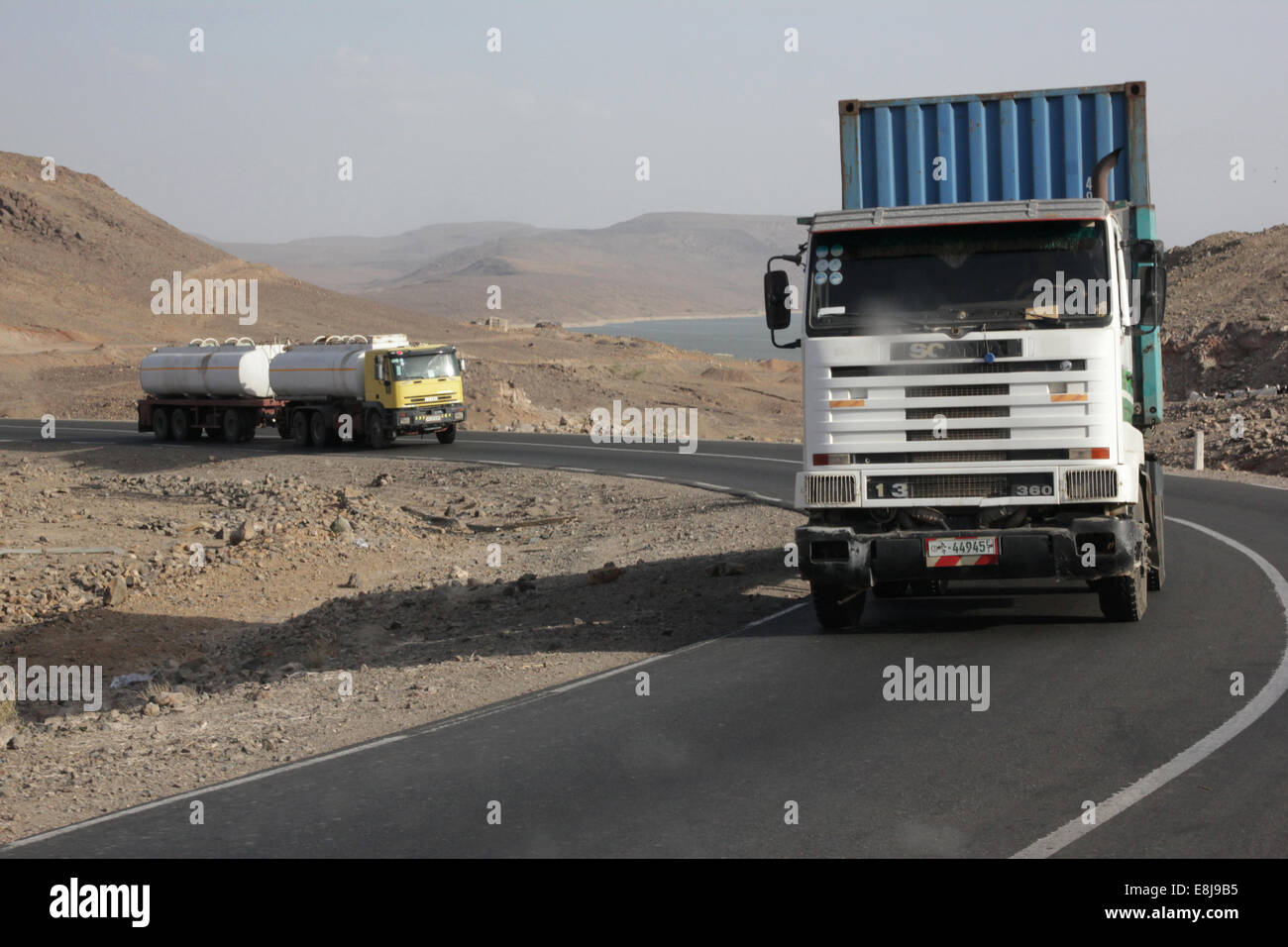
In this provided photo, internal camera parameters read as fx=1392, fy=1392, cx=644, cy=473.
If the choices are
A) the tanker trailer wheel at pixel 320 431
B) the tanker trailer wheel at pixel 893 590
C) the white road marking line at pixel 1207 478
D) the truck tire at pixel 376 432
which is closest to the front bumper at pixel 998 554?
the tanker trailer wheel at pixel 893 590

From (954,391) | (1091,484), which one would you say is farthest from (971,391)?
(1091,484)

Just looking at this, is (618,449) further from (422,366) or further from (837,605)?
(837,605)

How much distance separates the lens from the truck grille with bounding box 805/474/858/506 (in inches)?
408

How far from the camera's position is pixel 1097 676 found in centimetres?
935

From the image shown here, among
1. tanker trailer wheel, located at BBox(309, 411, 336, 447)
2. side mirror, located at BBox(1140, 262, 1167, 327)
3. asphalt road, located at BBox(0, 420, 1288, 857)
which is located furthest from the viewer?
tanker trailer wheel, located at BBox(309, 411, 336, 447)

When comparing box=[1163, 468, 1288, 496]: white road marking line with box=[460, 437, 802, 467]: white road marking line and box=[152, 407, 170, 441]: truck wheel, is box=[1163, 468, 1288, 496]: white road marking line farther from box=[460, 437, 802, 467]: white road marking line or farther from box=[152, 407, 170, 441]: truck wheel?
box=[152, 407, 170, 441]: truck wheel

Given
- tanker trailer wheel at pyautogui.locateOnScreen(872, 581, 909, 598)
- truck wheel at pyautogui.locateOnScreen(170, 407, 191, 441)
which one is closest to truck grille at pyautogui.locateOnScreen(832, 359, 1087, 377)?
tanker trailer wheel at pyautogui.locateOnScreen(872, 581, 909, 598)

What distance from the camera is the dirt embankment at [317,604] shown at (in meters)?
9.72

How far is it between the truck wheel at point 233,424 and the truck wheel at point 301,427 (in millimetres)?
3288

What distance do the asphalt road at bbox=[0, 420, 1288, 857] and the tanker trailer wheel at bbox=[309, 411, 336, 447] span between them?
28.6m

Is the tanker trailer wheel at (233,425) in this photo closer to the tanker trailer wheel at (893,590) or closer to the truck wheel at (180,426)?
the truck wheel at (180,426)
